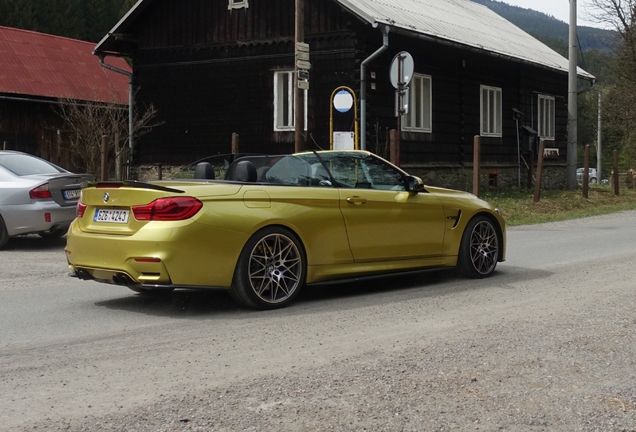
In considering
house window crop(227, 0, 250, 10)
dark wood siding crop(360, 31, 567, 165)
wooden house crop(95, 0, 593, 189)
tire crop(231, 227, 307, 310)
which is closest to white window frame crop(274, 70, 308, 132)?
wooden house crop(95, 0, 593, 189)

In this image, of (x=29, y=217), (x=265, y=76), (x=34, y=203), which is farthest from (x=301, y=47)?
(x=265, y=76)

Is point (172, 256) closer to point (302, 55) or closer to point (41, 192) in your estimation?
point (41, 192)

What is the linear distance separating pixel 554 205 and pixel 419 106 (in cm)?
461

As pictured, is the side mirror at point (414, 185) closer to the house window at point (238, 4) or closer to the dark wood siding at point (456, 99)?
the dark wood siding at point (456, 99)

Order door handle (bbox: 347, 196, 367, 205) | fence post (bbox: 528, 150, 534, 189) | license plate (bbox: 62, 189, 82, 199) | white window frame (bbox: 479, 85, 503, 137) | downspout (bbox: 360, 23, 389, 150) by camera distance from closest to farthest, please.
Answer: door handle (bbox: 347, 196, 367, 205) < license plate (bbox: 62, 189, 82, 199) < downspout (bbox: 360, 23, 389, 150) < white window frame (bbox: 479, 85, 503, 137) < fence post (bbox: 528, 150, 534, 189)

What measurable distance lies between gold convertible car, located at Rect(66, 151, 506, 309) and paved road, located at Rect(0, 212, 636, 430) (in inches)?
12.7

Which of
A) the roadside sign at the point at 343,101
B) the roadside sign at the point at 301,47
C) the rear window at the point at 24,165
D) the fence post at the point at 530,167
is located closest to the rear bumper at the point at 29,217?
the rear window at the point at 24,165

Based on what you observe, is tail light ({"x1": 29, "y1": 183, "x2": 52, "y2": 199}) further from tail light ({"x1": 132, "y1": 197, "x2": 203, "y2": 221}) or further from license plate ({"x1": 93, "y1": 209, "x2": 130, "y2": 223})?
tail light ({"x1": 132, "y1": 197, "x2": 203, "y2": 221})

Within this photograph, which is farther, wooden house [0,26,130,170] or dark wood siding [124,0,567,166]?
wooden house [0,26,130,170]

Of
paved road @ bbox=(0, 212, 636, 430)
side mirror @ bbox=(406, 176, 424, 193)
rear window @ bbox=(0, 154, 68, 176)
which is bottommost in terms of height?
paved road @ bbox=(0, 212, 636, 430)

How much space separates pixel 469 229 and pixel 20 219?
6.93 metres

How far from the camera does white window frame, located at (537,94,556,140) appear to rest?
31181 millimetres

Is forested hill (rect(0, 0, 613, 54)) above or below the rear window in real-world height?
above

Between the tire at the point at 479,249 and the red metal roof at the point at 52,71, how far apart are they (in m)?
23.6
